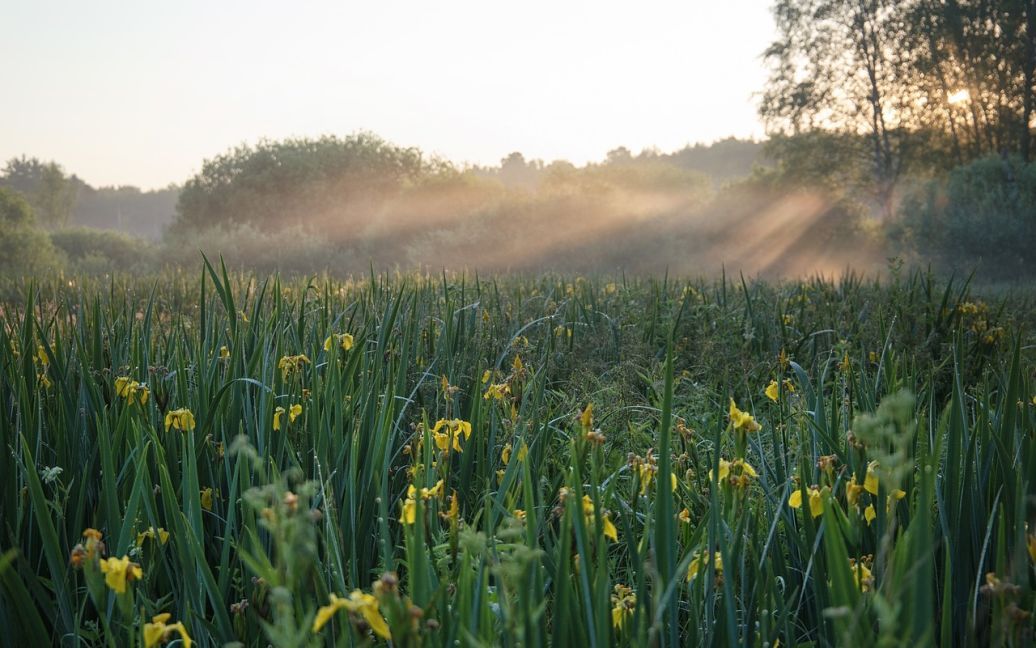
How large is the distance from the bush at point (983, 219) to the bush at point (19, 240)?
21.3 m

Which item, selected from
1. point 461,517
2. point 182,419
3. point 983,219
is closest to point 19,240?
point 182,419

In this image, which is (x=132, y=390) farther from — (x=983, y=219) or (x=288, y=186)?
(x=288, y=186)

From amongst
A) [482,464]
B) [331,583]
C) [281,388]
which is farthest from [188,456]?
[482,464]

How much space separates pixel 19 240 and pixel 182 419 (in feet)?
75.2

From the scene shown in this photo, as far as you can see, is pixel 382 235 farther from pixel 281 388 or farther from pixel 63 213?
pixel 63 213

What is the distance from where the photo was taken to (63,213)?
170ft

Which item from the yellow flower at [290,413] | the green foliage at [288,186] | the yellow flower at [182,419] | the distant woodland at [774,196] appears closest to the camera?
the yellow flower at [182,419]

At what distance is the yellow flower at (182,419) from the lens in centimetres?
146

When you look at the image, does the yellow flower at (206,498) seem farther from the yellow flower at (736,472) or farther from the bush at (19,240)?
the bush at (19,240)

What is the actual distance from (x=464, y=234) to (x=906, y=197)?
39.3 feet

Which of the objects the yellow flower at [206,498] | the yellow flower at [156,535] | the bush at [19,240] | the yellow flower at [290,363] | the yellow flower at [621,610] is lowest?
the yellow flower at [621,610]

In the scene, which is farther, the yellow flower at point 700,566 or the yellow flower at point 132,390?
the yellow flower at point 132,390

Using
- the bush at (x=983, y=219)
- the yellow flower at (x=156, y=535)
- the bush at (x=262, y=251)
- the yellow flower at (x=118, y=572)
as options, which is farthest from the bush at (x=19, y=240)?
the bush at (x=983, y=219)

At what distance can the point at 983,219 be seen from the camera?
16.9 m
